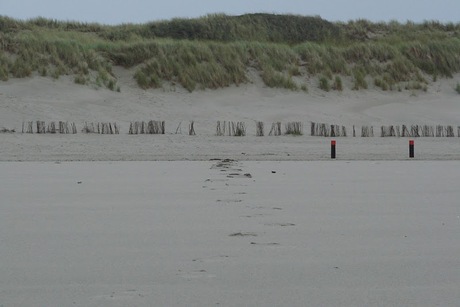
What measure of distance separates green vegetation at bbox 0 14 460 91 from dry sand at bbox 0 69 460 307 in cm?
963

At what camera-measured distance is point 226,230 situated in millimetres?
5176

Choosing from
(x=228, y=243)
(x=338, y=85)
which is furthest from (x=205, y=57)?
(x=228, y=243)

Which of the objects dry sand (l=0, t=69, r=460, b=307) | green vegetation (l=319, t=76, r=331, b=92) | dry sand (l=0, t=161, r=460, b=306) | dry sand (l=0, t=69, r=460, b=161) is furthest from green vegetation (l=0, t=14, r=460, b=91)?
dry sand (l=0, t=161, r=460, b=306)

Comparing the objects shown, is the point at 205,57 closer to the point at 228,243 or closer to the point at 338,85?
the point at 338,85

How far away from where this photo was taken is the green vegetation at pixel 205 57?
2369 cm

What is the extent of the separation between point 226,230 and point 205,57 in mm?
20902

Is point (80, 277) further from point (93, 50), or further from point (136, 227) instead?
point (93, 50)

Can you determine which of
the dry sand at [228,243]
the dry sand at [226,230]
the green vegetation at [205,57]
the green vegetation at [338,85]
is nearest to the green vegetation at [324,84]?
the green vegetation at [205,57]

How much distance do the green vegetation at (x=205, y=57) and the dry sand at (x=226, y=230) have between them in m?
9.63

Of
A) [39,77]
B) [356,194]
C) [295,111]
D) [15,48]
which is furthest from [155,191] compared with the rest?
[15,48]

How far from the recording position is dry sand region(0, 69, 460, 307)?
3.67m

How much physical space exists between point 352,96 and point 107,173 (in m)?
15.5

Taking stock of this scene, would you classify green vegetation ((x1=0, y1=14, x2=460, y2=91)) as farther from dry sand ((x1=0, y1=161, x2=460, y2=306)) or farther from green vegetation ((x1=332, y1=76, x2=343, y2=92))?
dry sand ((x1=0, y1=161, x2=460, y2=306))

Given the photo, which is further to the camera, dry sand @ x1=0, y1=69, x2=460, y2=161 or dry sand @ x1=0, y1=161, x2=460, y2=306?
dry sand @ x1=0, y1=69, x2=460, y2=161
